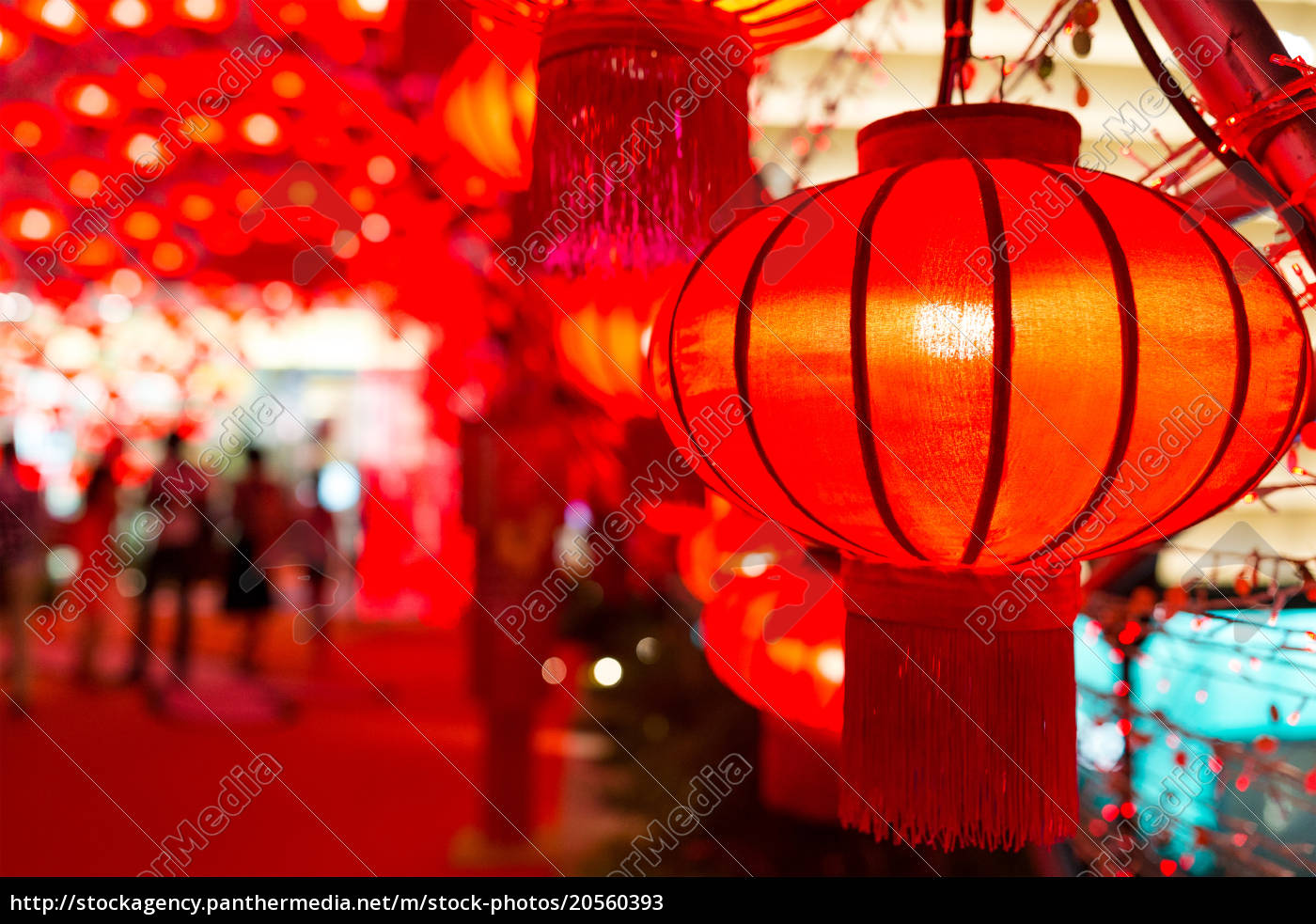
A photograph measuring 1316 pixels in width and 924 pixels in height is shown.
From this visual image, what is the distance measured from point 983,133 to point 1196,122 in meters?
0.26

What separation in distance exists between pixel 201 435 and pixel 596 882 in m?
5.70

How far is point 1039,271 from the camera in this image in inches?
20.4

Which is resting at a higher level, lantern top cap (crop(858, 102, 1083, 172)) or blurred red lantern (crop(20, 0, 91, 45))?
lantern top cap (crop(858, 102, 1083, 172))

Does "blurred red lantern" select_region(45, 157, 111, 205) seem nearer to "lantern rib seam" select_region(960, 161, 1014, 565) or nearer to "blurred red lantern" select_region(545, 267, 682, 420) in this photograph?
"blurred red lantern" select_region(545, 267, 682, 420)

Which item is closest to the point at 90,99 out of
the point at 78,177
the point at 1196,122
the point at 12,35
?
the point at 12,35

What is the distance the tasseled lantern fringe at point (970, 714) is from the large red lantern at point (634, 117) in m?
0.33

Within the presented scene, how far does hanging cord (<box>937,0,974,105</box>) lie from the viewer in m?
0.77

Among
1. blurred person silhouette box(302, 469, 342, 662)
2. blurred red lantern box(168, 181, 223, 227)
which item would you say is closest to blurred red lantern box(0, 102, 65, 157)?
blurred red lantern box(168, 181, 223, 227)

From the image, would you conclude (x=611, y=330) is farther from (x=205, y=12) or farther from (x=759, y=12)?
(x=205, y=12)

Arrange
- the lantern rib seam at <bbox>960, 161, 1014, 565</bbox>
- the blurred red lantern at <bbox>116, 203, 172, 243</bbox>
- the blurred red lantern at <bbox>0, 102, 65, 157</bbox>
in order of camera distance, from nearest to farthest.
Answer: the lantern rib seam at <bbox>960, 161, 1014, 565</bbox>
the blurred red lantern at <bbox>0, 102, 65, 157</bbox>
the blurred red lantern at <bbox>116, 203, 172, 243</bbox>

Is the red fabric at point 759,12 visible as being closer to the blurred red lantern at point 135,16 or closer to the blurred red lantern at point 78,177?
the blurred red lantern at point 135,16

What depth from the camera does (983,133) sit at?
0.62 metres

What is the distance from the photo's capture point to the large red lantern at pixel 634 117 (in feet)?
2.46

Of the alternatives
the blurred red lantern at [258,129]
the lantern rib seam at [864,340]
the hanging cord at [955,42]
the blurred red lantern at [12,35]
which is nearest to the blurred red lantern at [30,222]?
the blurred red lantern at [12,35]
